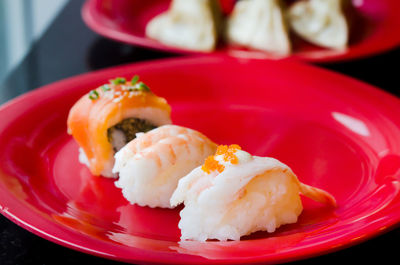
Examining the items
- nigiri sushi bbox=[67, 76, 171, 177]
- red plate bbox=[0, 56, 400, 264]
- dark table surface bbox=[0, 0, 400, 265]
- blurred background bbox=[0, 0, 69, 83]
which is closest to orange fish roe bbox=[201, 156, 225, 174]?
red plate bbox=[0, 56, 400, 264]

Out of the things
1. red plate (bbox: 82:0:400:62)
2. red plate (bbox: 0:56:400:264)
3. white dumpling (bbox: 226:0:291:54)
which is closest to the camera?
red plate (bbox: 0:56:400:264)

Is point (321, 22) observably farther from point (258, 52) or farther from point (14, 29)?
point (14, 29)

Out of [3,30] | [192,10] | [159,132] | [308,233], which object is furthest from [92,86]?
[3,30]

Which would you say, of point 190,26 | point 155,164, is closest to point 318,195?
point 155,164

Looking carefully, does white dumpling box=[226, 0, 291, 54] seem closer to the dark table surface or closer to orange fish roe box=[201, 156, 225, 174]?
the dark table surface

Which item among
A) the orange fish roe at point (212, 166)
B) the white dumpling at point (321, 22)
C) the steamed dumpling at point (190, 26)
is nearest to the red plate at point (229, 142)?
the orange fish roe at point (212, 166)

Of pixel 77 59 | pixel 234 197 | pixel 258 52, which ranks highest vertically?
pixel 234 197

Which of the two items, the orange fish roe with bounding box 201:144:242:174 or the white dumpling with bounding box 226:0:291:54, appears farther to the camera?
the white dumpling with bounding box 226:0:291:54
